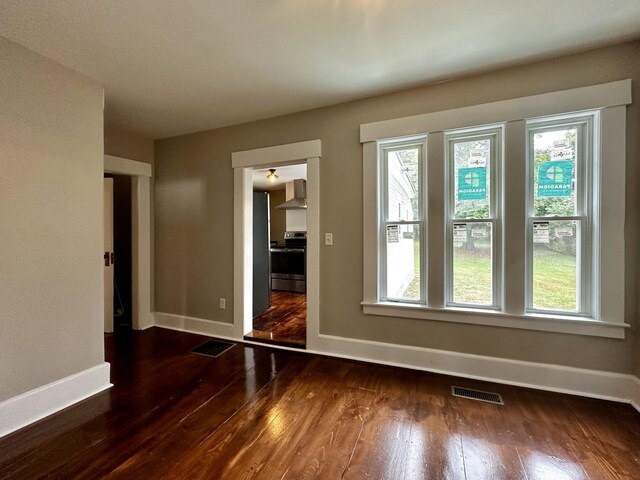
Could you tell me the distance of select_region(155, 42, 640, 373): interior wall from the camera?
79.6 inches

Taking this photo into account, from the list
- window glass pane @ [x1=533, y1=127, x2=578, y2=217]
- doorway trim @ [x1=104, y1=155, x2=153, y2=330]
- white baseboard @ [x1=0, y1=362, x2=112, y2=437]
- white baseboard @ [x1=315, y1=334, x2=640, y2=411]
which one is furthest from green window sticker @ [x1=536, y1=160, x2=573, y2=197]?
doorway trim @ [x1=104, y1=155, x2=153, y2=330]

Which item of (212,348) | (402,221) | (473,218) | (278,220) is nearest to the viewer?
(473,218)

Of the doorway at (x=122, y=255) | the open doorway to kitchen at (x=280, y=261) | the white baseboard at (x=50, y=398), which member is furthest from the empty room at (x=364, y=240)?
the doorway at (x=122, y=255)

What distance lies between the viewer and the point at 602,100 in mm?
1987

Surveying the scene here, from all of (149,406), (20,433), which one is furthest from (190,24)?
(20,433)

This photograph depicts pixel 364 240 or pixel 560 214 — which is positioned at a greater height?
pixel 560 214

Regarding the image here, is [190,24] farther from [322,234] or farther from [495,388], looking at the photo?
[495,388]

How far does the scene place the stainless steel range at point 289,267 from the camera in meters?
5.75

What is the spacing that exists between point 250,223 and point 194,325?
1.51 meters

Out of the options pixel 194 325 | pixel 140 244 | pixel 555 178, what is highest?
pixel 555 178

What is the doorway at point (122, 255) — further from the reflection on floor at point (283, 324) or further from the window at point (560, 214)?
the window at point (560, 214)

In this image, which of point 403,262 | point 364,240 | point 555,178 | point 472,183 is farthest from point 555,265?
point 364,240

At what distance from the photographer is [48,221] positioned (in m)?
2.01

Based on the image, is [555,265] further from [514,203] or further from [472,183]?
[472,183]
